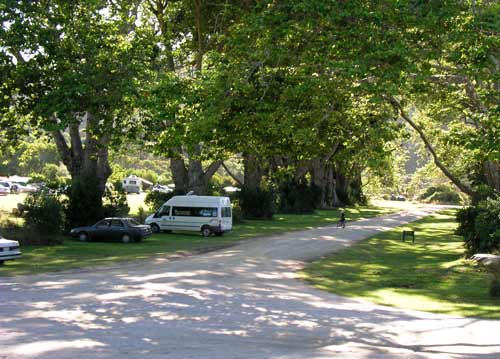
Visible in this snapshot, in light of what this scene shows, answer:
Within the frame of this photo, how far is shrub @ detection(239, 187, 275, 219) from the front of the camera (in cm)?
5750

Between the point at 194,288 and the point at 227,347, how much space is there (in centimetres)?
821

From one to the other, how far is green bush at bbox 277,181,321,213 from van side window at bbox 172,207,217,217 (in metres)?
30.4

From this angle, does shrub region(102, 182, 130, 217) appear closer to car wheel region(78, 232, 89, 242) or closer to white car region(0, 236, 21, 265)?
car wheel region(78, 232, 89, 242)

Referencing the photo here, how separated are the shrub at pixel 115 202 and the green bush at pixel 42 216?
6.43 meters

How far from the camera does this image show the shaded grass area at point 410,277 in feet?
58.4

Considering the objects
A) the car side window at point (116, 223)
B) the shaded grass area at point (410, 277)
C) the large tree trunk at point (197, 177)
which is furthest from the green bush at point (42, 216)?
the large tree trunk at point (197, 177)

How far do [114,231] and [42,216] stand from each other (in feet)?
13.7

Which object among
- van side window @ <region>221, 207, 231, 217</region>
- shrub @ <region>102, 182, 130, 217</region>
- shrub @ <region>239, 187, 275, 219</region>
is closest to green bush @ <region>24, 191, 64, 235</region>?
shrub @ <region>102, 182, 130, 217</region>

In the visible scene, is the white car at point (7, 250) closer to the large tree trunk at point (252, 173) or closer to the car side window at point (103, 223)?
the car side window at point (103, 223)

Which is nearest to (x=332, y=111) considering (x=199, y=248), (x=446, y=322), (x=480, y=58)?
(x=480, y=58)

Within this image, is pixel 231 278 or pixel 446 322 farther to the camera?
pixel 231 278

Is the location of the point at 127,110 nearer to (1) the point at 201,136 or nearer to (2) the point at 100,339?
(1) the point at 201,136

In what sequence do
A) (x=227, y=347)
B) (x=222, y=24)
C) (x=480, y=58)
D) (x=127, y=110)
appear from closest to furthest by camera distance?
(x=227, y=347)
(x=480, y=58)
(x=127, y=110)
(x=222, y=24)

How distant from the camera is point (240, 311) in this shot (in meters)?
15.2
